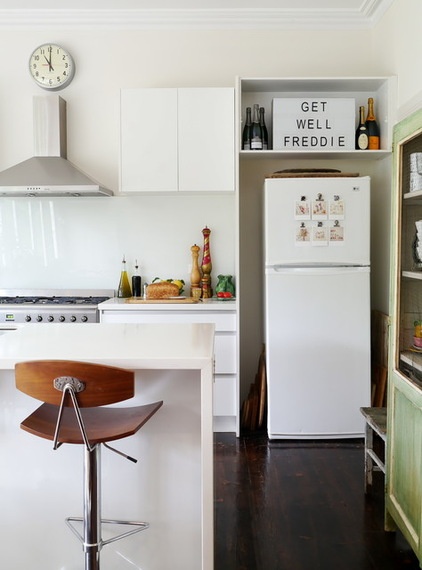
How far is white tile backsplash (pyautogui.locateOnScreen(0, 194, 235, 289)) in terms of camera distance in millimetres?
4277

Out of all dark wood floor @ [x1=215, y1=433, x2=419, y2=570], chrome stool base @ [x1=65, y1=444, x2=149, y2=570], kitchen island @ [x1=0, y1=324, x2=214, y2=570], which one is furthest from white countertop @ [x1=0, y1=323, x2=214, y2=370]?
dark wood floor @ [x1=215, y1=433, x2=419, y2=570]

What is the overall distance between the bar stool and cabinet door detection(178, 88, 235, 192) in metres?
2.24

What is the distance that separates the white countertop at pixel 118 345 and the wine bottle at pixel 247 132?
1.86 metres

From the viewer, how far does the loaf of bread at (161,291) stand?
155 inches

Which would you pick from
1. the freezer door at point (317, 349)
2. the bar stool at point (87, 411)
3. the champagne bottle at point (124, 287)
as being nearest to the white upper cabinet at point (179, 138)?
the champagne bottle at point (124, 287)

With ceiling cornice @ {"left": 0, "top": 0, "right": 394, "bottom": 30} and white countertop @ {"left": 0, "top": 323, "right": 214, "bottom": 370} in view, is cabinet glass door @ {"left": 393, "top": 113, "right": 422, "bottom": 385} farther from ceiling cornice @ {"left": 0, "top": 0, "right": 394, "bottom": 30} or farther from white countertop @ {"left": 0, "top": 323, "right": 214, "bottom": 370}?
ceiling cornice @ {"left": 0, "top": 0, "right": 394, "bottom": 30}

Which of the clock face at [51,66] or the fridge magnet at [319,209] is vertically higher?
the clock face at [51,66]

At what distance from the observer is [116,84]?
422cm

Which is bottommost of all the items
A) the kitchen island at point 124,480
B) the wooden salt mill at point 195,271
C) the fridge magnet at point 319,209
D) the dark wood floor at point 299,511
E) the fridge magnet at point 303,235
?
the dark wood floor at point 299,511

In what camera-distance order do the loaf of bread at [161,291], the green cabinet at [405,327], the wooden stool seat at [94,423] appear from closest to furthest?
the wooden stool seat at [94,423], the green cabinet at [405,327], the loaf of bread at [161,291]

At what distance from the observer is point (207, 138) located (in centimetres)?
384

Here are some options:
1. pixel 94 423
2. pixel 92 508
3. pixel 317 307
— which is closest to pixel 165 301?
pixel 317 307

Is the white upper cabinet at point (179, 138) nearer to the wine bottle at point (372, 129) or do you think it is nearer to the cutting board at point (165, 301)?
the cutting board at point (165, 301)

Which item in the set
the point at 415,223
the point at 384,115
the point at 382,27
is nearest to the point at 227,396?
the point at 415,223
